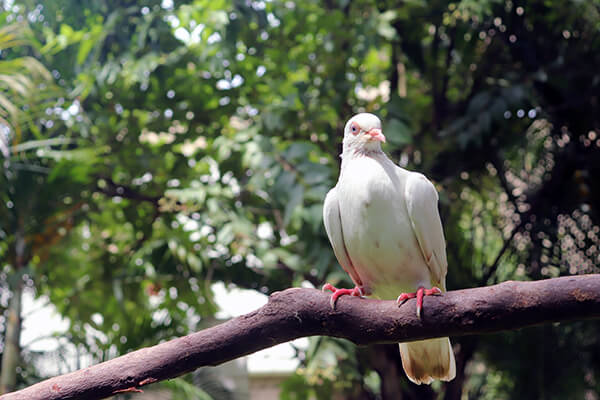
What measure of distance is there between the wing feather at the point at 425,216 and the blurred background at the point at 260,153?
1.61 metres

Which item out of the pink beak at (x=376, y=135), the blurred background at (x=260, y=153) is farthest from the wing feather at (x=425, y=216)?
the blurred background at (x=260, y=153)

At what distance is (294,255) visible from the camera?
4098mm

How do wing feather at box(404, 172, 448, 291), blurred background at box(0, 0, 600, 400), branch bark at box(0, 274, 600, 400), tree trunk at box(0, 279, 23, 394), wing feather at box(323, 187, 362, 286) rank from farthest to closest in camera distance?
blurred background at box(0, 0, 600, 400) → tree trunk at box(0, 279, 23, 394) → wing feather at box(323, 187, 362, 286) → wing feather at box(404, 172, 448, 291) → branch bark at box(0, 274, 600, 400)

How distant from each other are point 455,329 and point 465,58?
3.52 meters

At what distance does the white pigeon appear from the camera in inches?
87.4

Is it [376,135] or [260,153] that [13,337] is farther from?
[376,135]

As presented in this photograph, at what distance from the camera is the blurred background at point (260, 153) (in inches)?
166

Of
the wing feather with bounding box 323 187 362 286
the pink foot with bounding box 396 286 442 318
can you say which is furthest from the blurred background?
the pink foot with bounding box 396 286 442 318

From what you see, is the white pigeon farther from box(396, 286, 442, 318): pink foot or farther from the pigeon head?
box(396, 286, 442, 318): pink foot

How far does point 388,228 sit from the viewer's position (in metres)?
2.22

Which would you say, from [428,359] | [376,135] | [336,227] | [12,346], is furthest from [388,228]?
[12,346]

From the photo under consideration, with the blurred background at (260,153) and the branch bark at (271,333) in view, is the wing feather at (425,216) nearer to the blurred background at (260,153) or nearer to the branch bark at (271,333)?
the branch bark at (271,333)

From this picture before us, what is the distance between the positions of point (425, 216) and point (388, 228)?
142mm

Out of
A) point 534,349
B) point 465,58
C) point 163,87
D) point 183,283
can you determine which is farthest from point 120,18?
point 534,349
